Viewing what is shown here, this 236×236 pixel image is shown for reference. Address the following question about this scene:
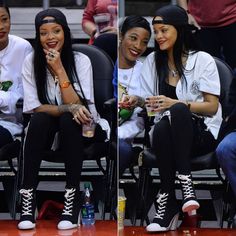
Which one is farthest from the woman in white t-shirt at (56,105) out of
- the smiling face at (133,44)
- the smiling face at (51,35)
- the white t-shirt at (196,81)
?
the white t-shirt at (196,81)

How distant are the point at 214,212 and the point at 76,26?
4.26 ft

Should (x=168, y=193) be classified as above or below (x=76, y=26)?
below

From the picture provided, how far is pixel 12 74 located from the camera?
4.60m

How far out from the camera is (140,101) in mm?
4320

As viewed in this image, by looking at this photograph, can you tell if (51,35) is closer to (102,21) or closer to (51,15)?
(51,15)

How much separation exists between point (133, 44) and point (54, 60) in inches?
16.9

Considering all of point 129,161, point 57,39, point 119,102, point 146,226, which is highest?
point 57,39

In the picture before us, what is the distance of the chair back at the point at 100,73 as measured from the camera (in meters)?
4.60

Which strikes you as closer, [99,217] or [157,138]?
[157,138]

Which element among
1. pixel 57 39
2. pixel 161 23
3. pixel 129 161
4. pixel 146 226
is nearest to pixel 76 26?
pixel 57 39

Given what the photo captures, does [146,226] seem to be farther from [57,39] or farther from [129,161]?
[57,39]

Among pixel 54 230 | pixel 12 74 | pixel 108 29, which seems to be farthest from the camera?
pixel 108 29

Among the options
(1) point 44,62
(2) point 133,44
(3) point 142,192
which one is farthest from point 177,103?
(1) point 44,62

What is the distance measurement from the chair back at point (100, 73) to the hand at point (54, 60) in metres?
0.21
